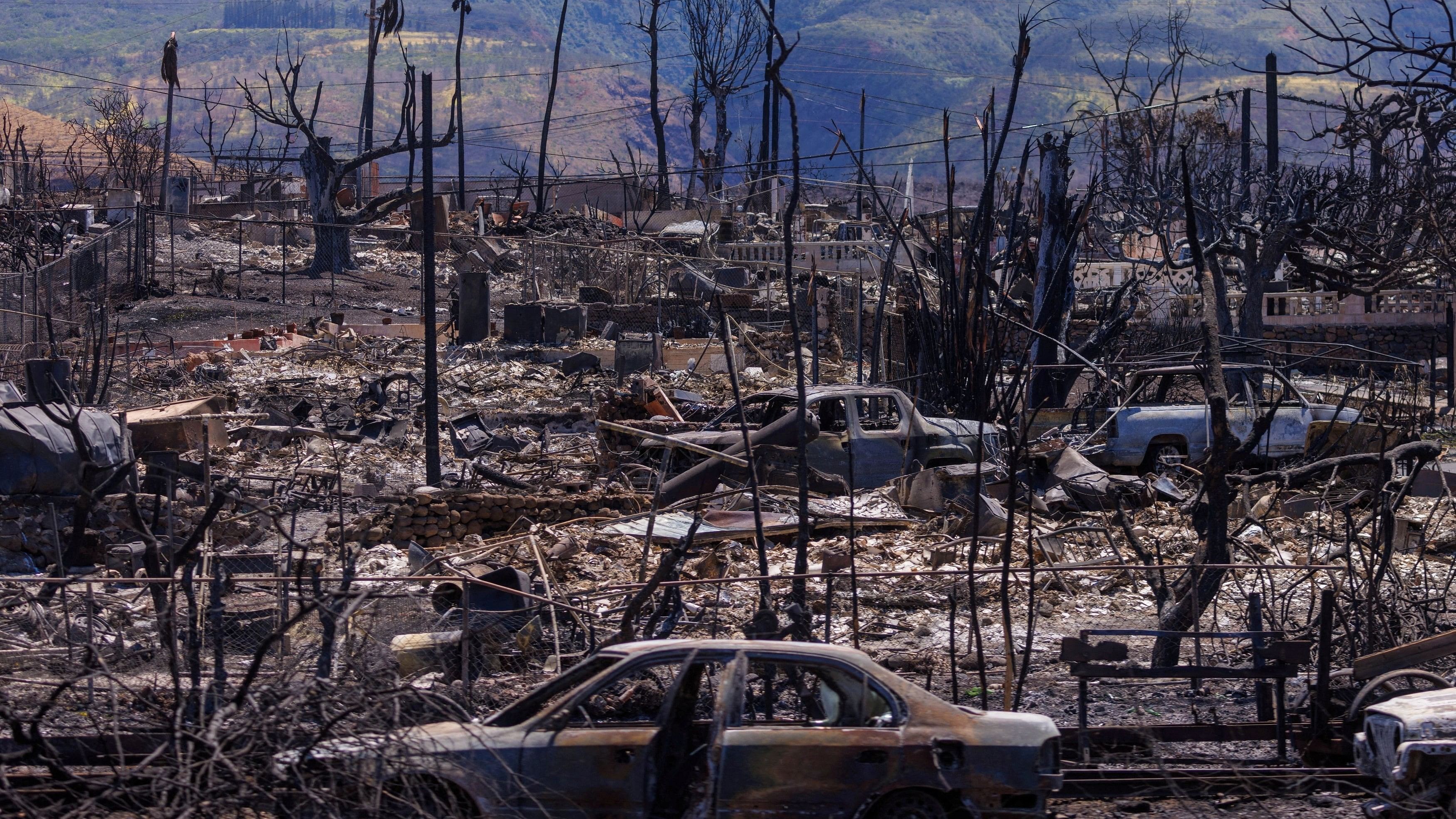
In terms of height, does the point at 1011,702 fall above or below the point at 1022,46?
below

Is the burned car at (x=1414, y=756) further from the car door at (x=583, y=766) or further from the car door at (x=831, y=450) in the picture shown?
the car door at (x=831, y=450)

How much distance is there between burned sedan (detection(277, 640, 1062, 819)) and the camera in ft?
18.7

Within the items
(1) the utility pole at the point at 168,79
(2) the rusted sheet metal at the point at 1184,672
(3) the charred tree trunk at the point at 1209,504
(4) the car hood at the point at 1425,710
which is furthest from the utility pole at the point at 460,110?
(4) the car hood at the point at 1425,710

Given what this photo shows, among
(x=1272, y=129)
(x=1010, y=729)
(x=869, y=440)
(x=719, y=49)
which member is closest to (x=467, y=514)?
(x=869, y=440)

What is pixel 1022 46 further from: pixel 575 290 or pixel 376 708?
pixel 575 290

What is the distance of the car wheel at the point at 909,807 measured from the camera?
227 inches

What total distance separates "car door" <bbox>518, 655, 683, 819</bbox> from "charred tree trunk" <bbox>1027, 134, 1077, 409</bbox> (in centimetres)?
1245

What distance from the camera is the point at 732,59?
55.9 metres

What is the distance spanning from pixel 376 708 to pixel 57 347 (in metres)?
17.3

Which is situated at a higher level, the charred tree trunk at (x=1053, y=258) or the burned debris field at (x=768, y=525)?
the charred tree trunk at (x=1053, y=258)

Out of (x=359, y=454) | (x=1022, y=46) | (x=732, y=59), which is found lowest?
(x=359, y=454)

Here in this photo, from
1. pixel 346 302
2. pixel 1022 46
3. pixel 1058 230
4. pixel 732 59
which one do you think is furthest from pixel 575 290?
pixel 732 59

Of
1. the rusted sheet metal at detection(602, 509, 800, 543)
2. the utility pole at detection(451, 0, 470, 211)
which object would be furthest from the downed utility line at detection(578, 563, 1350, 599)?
the utility pole at detection(451, 0, 470, 211)

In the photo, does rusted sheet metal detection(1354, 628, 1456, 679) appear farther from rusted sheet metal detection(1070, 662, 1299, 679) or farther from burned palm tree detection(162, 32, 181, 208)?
burned palm tree detection(162, 32, 181, 208)
